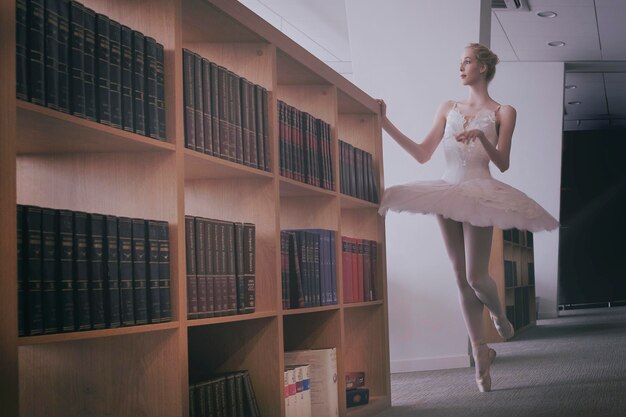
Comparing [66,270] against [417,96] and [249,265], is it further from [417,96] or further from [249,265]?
[417,96]

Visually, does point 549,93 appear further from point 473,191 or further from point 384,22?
point 473,191

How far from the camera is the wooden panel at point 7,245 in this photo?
1.51 m

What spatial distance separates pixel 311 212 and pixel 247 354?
785 mm

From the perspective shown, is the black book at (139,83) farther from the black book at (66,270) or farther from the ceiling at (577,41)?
the ceiling at (577,41)

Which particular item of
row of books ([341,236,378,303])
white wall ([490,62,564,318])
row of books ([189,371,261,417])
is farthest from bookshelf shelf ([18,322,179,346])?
white wall ([490,62,564,318])

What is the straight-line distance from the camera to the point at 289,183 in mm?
2938

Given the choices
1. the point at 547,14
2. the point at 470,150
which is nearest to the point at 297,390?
the point at 470,150

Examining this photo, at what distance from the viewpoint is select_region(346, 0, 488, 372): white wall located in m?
5.28

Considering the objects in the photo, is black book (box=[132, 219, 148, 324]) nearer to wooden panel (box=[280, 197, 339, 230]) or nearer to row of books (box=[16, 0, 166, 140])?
row of books (box=[16, 0, 166, 140])

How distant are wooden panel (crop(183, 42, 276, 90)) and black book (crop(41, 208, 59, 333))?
1179mm

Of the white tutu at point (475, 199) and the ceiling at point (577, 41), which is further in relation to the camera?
the ceiling at point (577, 41)

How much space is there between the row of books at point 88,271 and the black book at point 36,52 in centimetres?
21

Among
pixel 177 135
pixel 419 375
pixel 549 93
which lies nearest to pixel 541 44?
pixel 549 93

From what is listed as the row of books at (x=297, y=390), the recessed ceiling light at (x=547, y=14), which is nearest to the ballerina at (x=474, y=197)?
the row of books at (x=297, y=390)
